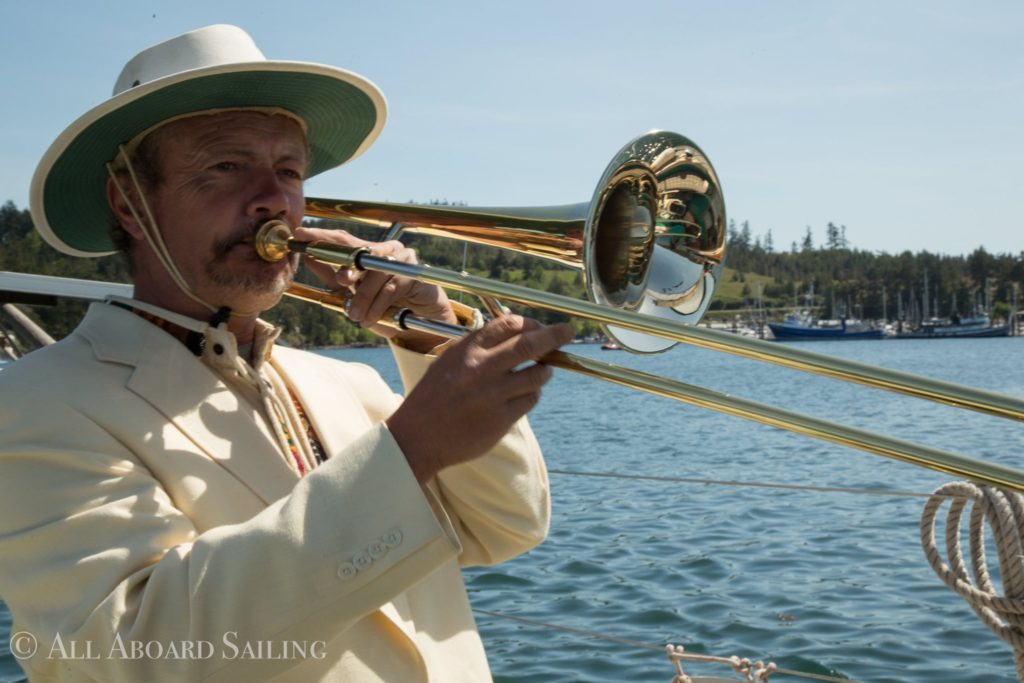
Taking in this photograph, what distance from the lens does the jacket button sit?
1648 mm

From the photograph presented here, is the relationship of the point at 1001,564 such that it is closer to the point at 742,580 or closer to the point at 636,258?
the point at 636,258

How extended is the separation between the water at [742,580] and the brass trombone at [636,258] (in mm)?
4375

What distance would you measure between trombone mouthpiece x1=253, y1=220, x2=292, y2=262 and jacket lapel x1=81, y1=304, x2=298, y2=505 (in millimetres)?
269

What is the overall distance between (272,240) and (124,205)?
45 cm

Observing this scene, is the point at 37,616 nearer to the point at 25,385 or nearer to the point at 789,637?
the point at 25,385

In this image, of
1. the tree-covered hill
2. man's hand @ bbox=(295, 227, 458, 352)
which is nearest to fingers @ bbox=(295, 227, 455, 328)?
man's hand @ bbox=(295, 227, 458, 352)

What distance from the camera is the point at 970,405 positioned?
1439 mm

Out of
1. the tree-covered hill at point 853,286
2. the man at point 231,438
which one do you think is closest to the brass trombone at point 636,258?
the man at point 231,438

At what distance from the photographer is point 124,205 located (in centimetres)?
237

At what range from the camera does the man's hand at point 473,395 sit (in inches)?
64.8

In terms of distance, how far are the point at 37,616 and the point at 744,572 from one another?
8.73 m

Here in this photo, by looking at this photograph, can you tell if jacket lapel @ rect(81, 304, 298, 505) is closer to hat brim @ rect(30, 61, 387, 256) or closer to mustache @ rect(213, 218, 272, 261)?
mustache @ rect(213, 218, 272, 261)

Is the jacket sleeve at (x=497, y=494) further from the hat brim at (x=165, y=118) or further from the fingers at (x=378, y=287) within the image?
the hat brim at (x=165, y=118)

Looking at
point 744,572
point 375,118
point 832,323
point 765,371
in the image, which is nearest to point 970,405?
point 375,118
